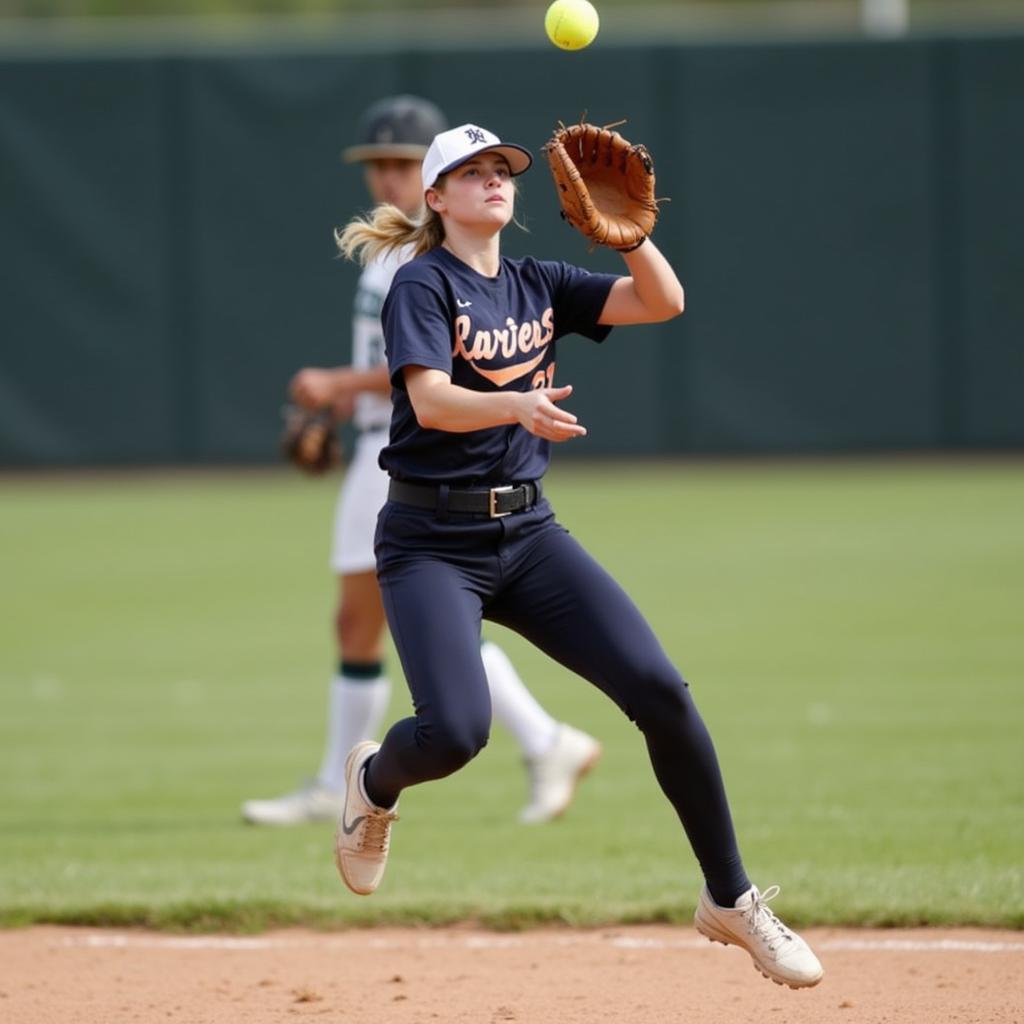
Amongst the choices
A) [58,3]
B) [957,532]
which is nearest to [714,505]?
[957,532]

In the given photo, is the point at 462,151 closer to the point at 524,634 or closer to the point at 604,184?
the point at 604,184

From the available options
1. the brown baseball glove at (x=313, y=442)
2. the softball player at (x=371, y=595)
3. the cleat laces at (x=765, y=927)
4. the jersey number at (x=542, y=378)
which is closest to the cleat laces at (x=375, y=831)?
the cleat laces at (x=765, y=927)

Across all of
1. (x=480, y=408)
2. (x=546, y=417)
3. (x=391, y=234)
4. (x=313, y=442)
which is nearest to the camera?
(x=546, y=417)

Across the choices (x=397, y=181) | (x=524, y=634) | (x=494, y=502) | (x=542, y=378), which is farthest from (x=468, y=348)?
(x=397, y=181)

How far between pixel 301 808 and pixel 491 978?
1.93 metres

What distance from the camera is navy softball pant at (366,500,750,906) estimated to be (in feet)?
13.9

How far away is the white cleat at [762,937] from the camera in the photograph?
4.16 metres

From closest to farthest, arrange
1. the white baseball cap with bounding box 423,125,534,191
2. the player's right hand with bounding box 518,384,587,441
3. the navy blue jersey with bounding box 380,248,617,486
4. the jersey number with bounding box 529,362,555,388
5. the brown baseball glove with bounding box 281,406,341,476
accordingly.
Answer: the player's right hand with bounding box 518,384,587,441, the navy blue jersey with bounding box 380,248,617,486, the white baseball cap with bounding box 423,125,534,191, the jersey number with bounding box 529,362,555,388, the brown baseball glove with bounding box 281,406,341,476

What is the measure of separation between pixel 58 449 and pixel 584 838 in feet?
42.8

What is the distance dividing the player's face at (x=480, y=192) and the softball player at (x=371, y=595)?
1.98 metres

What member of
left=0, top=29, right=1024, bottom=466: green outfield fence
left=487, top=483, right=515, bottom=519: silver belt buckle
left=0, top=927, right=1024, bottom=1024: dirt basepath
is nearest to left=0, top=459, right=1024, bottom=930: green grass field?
left=0, top=927, right=1024, bottom=1024: dirt basepath

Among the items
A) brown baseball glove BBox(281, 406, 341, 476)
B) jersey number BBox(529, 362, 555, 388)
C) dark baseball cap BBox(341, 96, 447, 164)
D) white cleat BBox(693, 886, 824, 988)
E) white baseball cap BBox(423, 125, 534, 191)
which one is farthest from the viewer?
brown baseball glove BBox(281, 406, 341, 476)

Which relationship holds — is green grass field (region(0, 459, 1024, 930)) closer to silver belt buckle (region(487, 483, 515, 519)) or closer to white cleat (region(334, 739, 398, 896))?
white cleat (region(334, 739, 398, 896))

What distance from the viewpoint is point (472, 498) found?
14.3 feet
